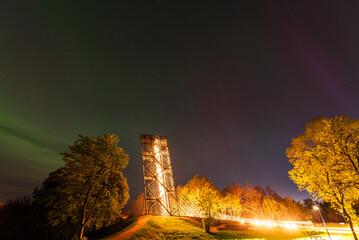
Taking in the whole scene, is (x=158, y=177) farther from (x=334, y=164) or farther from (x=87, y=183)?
(x=334, y=164)

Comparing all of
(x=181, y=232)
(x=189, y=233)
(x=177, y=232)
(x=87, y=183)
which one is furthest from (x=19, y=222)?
(x=189, y=233)

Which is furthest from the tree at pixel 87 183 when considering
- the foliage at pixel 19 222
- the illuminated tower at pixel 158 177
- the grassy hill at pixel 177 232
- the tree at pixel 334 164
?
the tree at pixel 334 164

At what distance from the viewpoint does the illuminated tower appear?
97.6 feet

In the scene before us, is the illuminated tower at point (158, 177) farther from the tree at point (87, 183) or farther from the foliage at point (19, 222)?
the foliage at point (19, 222)

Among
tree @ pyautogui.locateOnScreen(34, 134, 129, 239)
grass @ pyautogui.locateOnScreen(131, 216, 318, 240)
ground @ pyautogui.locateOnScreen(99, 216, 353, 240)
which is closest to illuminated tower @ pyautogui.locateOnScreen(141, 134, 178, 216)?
ground @ pyautogui.locateOnScreen(99, 216, 353, 240)

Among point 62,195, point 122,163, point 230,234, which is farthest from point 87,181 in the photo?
point 230,234

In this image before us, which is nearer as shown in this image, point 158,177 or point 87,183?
point 87,183

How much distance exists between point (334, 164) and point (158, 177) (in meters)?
26.6

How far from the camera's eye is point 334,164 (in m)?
14.3

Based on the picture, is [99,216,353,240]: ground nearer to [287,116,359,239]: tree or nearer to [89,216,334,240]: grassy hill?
[89,216,334,240]: grassy hill

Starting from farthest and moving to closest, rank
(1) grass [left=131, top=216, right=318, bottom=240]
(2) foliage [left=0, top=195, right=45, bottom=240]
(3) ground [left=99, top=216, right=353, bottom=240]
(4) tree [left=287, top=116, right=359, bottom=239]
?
(2) foliage [left=0, top=195, right=45, bottom=240] → (1) grass [left=131, top=216, right=318, bottom=240] → (3) ground [left=99, top=216, right=353, bottom=240] → (4) tree [left=287, top=116, right=359, bottom=239]

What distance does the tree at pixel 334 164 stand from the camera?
541 inches

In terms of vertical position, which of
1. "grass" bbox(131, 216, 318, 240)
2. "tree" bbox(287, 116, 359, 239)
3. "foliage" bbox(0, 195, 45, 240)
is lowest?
"grass" bbox(131, 216, 318, 240)

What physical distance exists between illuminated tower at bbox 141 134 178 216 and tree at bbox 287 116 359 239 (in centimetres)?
2216
